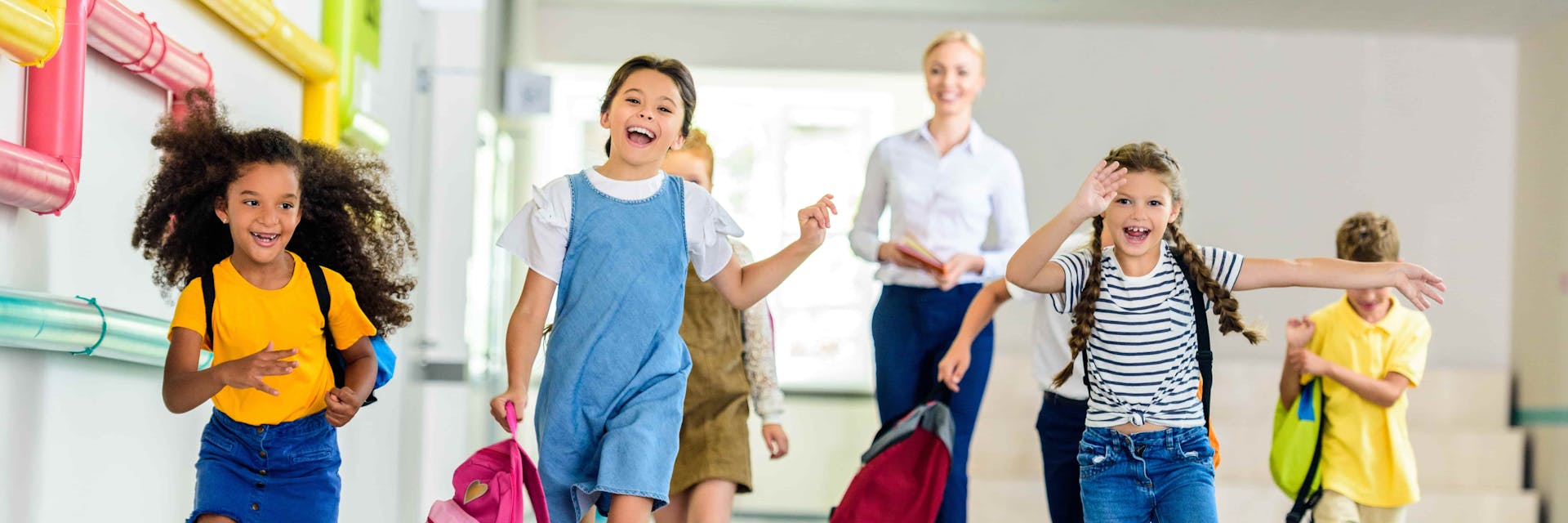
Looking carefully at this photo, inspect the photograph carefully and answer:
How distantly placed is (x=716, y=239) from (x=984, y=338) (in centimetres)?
144

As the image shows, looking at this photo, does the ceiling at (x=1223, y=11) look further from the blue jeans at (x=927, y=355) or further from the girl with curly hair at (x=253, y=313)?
the girl with curly hair at (x=253, y=313)

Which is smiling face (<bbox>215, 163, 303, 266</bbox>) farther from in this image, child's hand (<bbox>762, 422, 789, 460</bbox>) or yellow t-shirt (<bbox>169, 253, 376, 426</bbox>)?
child's hand (<bbox>762, 422, 789, 460</bbox>)

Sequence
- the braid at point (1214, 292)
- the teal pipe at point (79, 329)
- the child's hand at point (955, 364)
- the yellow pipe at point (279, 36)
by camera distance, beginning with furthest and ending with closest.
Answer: the child's hand at point (955, 364)
the yellow pipe at point (279, 36)
the braid at point (1214, 292)
the teal pipe at point (79, 329)

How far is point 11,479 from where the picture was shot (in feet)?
7.27

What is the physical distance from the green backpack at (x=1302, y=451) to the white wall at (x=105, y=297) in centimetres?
282

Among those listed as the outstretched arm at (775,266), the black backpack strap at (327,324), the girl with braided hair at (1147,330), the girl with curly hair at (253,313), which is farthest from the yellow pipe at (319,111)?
the girl with braided hair at (1147,330)

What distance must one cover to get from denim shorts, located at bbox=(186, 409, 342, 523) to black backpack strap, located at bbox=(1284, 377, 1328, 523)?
2.71 meters

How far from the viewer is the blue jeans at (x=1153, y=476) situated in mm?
2717

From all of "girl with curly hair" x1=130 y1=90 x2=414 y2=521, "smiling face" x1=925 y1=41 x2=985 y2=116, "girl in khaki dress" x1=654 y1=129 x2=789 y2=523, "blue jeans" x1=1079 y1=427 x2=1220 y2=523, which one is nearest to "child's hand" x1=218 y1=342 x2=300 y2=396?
"girl with curly hair" x1=130 y1=90 x2=414 y2=521

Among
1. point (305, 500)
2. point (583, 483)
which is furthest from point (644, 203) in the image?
point (305, 500)

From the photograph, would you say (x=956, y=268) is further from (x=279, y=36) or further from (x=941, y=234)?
(x=279, y=36)

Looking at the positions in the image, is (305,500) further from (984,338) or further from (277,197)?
(984,338)

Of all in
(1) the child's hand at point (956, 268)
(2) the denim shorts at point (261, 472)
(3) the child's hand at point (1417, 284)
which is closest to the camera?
(2) the denim shorts at point (261, 472)

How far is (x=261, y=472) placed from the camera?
2354mm
